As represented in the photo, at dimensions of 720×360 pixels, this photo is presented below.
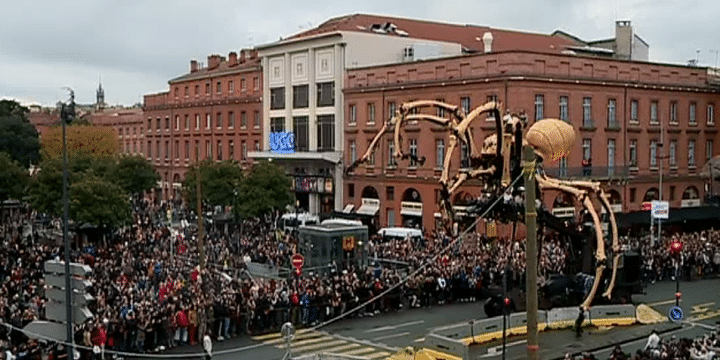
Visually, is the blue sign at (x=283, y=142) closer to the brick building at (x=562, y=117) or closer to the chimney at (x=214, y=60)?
the brick building at (x=562, y=117)

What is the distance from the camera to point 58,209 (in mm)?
55656

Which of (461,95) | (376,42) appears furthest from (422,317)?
(376,42)

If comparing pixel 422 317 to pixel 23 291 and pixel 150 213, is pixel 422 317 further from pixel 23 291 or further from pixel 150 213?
pixel 150 213

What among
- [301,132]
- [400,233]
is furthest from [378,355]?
[301,132]

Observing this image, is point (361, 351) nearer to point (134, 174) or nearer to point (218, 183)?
point (218, 183)

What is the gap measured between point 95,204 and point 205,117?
126 feet

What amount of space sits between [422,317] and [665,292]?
12829 millimetres

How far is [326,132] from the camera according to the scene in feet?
230

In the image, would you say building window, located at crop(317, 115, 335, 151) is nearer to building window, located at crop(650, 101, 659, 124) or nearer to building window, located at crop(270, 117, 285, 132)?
building window, located at crop(270, 117, 285, 132)

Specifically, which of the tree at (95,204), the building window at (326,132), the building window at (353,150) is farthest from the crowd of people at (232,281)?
the building window at (326,132)

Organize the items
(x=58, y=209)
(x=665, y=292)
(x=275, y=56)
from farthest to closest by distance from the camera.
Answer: (x=275, y=56)
(x=58, y=209)
(x=665, y=292)

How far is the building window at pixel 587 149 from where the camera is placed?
188ft

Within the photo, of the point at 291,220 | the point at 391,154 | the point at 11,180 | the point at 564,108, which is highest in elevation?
the point at 564,108

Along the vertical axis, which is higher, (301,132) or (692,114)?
(692,114)
